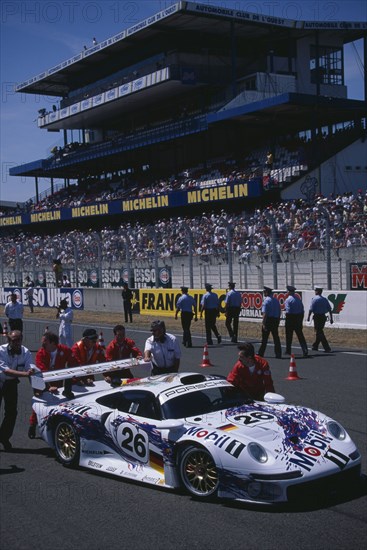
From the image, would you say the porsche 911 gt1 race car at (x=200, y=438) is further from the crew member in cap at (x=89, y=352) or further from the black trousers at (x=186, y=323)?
the black trousers at (x=186, y=323)

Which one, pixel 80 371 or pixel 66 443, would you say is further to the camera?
pixel 80 371

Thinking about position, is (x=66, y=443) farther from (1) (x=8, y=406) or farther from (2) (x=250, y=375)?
(2) (x=250, y=375)

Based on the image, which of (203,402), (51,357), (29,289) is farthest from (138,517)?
(29,289)

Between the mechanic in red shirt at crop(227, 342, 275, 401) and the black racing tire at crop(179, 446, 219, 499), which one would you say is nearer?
the black racing tire at crop(179, 446, 219, 499)

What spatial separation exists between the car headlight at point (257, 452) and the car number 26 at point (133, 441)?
1.27 metres

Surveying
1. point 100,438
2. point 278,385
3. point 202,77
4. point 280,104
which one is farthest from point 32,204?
point 100,438

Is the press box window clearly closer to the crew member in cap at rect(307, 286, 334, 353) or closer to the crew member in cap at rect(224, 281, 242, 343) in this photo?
the crew member in cap at rect(224, 281, 242, 343)

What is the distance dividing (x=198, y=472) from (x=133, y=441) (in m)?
0.98

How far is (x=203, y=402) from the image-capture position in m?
7.73

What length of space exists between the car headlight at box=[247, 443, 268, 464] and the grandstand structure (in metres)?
22.5

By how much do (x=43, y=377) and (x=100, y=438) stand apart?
1.22 m

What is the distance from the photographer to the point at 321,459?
6773 mm

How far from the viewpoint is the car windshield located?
24.8 ft

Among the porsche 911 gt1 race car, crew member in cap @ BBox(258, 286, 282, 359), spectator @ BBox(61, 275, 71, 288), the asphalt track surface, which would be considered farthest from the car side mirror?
spectator @ BBox(61, 275, 71, 288)
